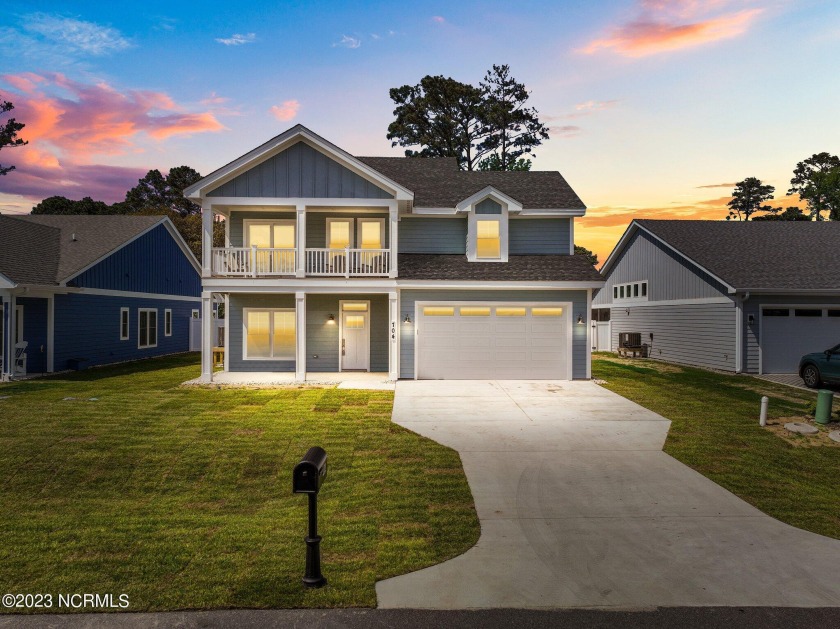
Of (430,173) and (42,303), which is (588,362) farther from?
(42,303)

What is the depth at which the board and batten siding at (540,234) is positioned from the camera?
19016 millimetres

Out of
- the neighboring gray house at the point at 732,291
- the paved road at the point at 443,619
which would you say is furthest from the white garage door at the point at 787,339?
the paved road at the point at 443,619

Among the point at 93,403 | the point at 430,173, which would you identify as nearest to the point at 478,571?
the point at 93,403

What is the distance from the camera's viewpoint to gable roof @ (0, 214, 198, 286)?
1754 centimetres

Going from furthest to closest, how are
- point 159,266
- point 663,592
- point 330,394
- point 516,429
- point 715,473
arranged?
point 159,266, point 330,394, point 516,429, point 715,473, point 663,592

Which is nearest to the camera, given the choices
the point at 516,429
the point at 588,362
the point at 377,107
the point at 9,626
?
the point at 9,626

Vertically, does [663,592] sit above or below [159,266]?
below

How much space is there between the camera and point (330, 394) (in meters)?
13.9

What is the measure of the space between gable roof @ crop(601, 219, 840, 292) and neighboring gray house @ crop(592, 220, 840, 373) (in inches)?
1.7

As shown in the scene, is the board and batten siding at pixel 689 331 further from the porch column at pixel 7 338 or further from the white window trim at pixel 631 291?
the porch column at pixel 7 338

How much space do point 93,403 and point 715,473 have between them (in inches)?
528

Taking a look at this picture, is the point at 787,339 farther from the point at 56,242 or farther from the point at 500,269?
the point at 56,242

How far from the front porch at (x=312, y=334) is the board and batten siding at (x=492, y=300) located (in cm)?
137

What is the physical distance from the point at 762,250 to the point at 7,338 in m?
29.8
